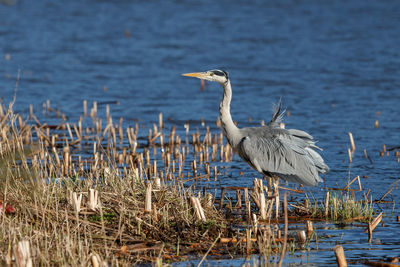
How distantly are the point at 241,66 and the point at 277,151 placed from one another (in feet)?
37.3

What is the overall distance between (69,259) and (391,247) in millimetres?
3134

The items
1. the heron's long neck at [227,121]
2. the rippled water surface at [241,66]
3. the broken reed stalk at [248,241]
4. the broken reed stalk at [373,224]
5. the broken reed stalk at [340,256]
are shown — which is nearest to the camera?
the broken reed stalk at [340,256]

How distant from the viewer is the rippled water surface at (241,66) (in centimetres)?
1152

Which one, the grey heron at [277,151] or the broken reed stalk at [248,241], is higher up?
the grey heron at [277,151]

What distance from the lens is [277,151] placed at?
8875 millimetres

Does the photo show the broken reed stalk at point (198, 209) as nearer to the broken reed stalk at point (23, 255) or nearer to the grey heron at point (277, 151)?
the grey heron at point (277, 151)

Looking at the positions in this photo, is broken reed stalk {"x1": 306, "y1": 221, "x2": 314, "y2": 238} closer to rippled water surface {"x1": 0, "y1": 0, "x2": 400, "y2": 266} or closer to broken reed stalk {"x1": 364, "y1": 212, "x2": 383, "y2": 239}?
rippled water surface {"x1": 0, "y1": 0, "x2": 400, "y2": 266}

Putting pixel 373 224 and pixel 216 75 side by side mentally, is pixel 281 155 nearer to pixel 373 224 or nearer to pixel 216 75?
pixel 216 75

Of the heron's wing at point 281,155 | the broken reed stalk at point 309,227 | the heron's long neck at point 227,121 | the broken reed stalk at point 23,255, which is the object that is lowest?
the broken reed stalk at point 309,227

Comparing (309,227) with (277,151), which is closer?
(309,227)

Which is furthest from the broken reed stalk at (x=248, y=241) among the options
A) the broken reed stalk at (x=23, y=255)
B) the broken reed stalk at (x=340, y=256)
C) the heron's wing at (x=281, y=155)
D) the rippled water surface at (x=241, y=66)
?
the heron's wing at (x=281, y=155)

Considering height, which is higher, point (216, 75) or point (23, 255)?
point (216, 75)

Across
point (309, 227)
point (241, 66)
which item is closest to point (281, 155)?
point (309, 227)

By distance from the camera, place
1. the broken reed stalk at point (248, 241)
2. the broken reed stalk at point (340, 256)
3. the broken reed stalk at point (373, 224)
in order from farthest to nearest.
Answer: the broken reed stalk at point (373, 224) → the broken reed stalk at point (248, 241) → the broken reed stalk at point (340, 256)
